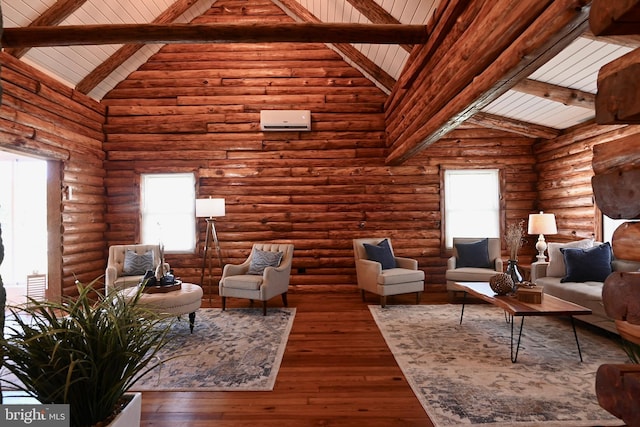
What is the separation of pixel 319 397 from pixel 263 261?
9.22 ft

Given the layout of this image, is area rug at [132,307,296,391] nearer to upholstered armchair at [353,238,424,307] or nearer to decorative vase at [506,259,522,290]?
upholstered armchair at [353,238,424,307]

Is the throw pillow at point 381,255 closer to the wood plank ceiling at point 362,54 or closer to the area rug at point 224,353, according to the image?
the area rug at point 224,353

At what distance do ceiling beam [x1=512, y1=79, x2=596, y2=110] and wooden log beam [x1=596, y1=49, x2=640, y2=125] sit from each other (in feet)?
11.9

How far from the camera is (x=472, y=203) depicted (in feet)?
21.2

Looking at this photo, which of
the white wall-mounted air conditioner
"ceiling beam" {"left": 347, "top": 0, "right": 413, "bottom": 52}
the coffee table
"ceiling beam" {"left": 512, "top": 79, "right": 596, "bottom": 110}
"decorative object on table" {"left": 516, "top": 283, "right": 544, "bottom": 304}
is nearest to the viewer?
the coffee table

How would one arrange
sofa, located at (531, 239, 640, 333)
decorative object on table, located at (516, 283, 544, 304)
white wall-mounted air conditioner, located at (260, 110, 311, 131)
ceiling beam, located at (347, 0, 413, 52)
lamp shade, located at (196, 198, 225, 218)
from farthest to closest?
white wall-mounted air conditioner, located at (260, 110, 311, 131) → lamp shade, located at (196, 198, 225, 218) → ceiling beam, located at (347, 0, 413, 52) → sofa, located at (531, 239, 640, 333) → decorative object on table, located at (516, 283, 544, 304)

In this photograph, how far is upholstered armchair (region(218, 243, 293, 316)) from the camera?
4.71 meters

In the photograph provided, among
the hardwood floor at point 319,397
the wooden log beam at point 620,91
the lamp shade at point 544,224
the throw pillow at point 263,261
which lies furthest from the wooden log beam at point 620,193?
the lamp shade at point 544,224

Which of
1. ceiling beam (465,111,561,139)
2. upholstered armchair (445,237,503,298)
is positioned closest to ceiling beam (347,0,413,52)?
ceiling beam (465,111,561,139)

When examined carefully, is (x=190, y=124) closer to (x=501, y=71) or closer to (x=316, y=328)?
(x=316, y=328)

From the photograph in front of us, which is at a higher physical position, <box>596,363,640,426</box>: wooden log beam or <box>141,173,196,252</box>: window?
<box>141,173,196,252</box>: window

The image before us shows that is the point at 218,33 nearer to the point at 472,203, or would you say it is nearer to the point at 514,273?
the point at 514,273

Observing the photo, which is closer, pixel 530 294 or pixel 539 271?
pixel 530 294

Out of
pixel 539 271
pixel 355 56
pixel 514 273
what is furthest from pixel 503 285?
pixel 355 56
